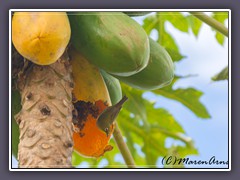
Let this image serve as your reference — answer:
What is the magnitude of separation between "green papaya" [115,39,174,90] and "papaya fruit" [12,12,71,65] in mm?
372

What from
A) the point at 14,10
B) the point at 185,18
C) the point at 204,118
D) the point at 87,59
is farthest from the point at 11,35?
the point at 185,18

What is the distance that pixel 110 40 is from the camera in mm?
1418

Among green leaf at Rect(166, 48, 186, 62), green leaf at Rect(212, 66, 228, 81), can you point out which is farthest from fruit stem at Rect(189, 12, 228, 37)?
green leaf at Rect(166, 48, 186, 62)

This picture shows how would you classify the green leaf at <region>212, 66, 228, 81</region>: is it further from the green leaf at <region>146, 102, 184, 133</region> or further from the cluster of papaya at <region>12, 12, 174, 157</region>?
the green leaf at <region>146, 102, 184, 133</region>

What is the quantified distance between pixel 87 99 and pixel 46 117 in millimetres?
297

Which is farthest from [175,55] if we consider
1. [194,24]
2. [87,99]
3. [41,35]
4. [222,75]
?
[41,35]

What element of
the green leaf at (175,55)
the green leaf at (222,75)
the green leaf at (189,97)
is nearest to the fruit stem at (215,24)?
the green leaf at (222,75)

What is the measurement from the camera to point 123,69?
148cm

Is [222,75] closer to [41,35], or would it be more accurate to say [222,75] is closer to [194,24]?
[194,24]

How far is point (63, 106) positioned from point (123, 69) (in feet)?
0.81

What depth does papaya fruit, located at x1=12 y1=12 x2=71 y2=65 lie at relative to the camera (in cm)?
128
